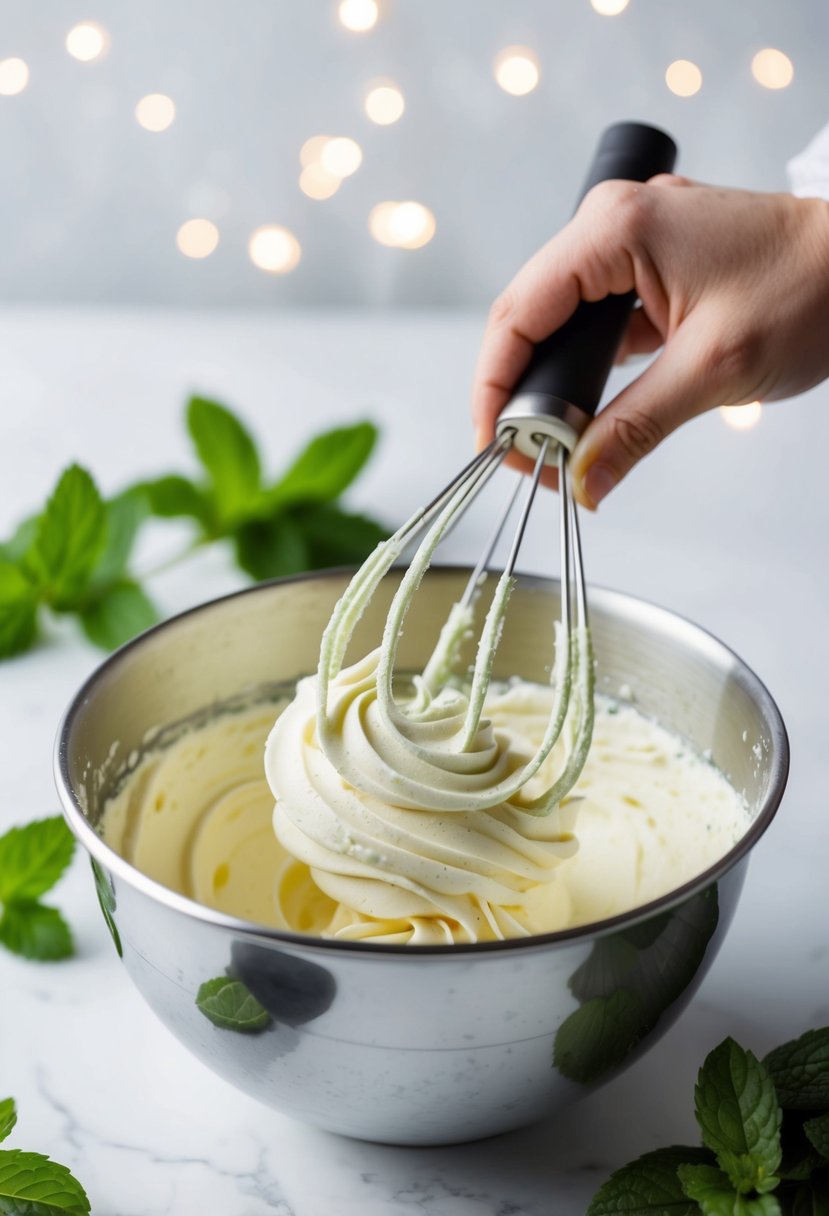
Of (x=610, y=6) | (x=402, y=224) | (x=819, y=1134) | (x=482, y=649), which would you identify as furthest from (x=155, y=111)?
(x=819, y=1134)

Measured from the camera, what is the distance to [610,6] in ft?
6.45

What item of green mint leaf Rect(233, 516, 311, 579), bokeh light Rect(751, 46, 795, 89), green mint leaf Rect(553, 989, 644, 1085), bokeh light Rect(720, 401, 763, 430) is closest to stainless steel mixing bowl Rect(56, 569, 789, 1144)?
green mint leaf Rect(553, 989, 644, 1085)

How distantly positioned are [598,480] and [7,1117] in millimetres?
566

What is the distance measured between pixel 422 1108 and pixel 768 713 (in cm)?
33

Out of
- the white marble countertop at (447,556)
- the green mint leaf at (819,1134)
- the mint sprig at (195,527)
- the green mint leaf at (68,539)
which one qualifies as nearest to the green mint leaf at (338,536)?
the mint sprig at (195,527)

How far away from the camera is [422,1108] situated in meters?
0.70

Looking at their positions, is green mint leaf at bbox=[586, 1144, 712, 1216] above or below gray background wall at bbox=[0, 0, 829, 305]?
below

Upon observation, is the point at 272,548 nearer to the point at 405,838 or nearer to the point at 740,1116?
the point at 405,838

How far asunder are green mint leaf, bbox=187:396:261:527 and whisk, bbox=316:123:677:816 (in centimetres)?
55

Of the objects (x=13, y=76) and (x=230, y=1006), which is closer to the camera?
(x=230, y=1006)

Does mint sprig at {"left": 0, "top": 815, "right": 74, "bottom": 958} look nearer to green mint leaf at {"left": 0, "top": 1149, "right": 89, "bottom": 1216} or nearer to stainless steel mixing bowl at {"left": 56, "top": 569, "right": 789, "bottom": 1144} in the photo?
stainless steel mixing bowl at {"left": 56, "top": 569, "right": 789, "bottom": 1144}

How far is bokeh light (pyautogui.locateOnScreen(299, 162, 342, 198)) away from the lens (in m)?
2.19

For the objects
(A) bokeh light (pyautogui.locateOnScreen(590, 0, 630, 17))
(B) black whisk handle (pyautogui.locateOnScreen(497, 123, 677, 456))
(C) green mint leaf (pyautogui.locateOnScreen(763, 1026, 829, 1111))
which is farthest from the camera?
(A) bokeh light (pyautogui.locateOnScreen(590, 0, 630, 17))

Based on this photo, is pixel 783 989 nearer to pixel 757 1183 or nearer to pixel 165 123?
pixel 757 1183
